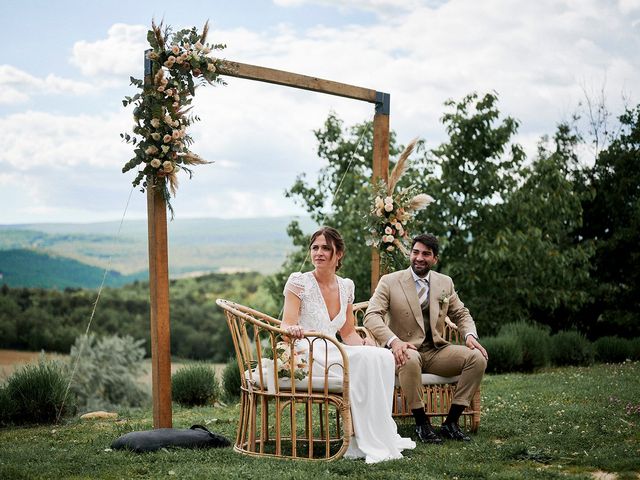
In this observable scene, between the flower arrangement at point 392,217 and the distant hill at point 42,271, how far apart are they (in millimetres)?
12472

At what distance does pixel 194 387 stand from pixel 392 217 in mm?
2762

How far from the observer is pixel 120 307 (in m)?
23.7

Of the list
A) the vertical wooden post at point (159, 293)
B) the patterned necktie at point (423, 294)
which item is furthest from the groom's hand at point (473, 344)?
the vertical wooden post at point (159, 293)

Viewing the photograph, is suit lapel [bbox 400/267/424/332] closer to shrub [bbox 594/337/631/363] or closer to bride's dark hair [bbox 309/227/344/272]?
bride's dark hair [bbox 309/227/344/272]

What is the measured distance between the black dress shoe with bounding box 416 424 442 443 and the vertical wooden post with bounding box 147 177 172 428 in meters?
1.70

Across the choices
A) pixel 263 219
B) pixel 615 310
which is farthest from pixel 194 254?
pixel 615 310

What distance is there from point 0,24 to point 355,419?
33.0ft

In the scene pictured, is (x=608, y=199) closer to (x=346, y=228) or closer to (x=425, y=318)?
(x=346, y=228)

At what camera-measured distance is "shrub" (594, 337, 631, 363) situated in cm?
1091

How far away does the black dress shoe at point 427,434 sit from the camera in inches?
203

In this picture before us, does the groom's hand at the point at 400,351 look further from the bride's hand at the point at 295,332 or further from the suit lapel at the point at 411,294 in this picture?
the bride's hand at the point at 295,332

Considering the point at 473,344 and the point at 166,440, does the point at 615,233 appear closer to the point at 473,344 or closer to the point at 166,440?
the point at 473,344

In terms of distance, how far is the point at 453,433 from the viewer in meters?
5.29

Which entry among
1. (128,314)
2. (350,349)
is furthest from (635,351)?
(128,314)
